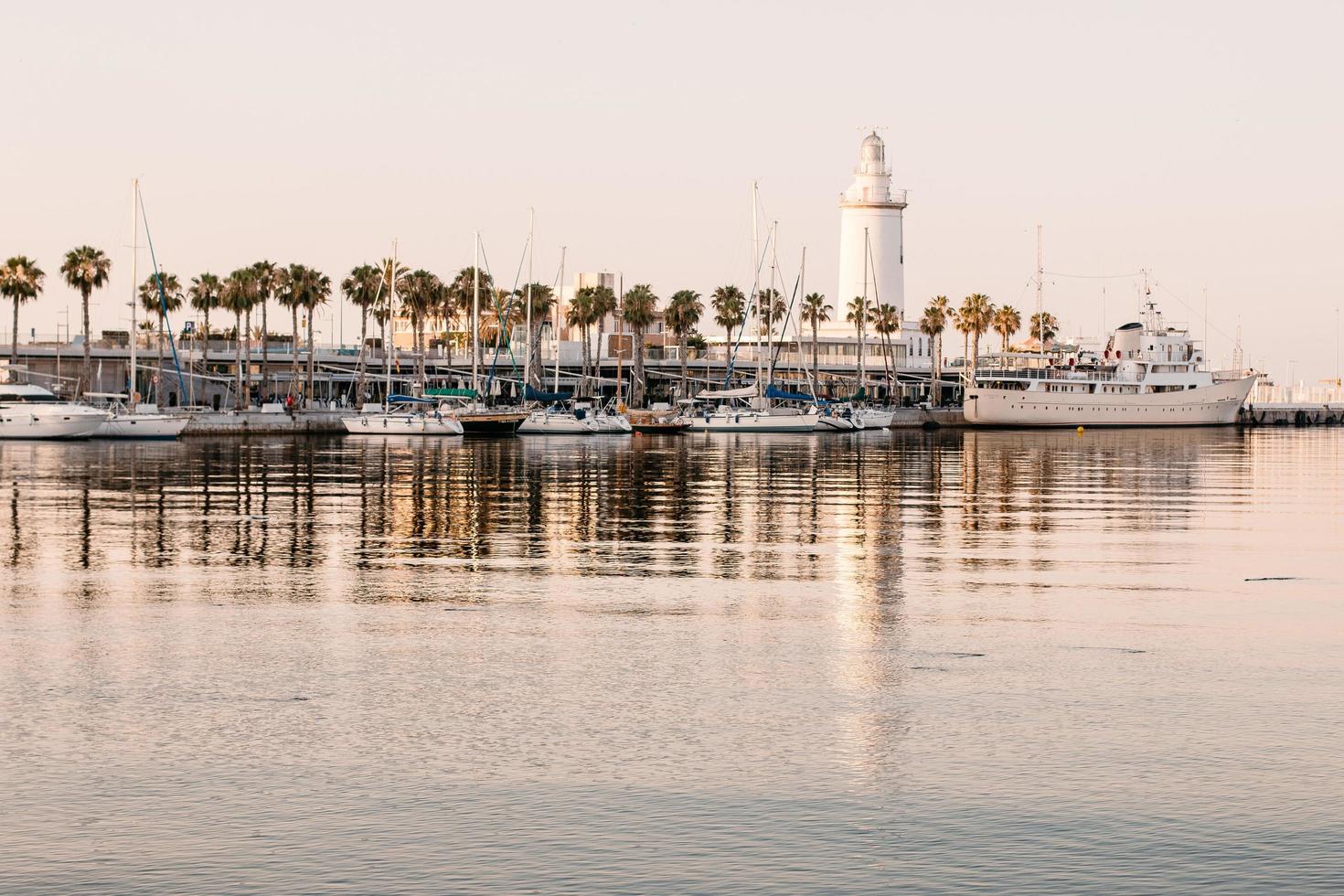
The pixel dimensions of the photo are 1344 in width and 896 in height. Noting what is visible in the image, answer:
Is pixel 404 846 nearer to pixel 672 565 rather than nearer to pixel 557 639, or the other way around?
pixel 557 639

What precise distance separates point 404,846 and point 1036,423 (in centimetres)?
12356

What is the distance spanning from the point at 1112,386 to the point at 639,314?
38.7 metres

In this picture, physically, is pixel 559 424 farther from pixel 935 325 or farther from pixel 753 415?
pixel 935 325

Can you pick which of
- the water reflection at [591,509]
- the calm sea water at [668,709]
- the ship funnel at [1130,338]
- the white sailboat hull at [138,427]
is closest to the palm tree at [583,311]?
the ship funnel at [1130,338]

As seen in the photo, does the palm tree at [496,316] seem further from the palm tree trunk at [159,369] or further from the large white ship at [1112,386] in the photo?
the large white ship at [1112,386]

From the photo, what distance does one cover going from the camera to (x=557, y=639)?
46.8 ft

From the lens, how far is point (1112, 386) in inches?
5128

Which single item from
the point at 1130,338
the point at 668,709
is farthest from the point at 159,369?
the point at 668,709

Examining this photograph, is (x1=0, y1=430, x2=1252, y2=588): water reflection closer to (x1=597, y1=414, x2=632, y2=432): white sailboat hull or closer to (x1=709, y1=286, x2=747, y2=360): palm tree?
(x1=597, y1=414, x2=632, y2=432): white sailboat hull

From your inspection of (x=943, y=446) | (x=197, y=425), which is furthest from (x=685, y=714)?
(x=197, y=425)

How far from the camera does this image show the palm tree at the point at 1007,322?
151 metres

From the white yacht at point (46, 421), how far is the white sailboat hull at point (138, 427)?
3.02ft

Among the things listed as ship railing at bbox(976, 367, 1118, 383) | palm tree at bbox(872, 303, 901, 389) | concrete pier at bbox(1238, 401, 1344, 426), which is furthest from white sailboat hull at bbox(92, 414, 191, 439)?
concrete pier at bbox(1238, 401, 1344, 426)

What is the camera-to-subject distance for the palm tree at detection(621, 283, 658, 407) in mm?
127562
